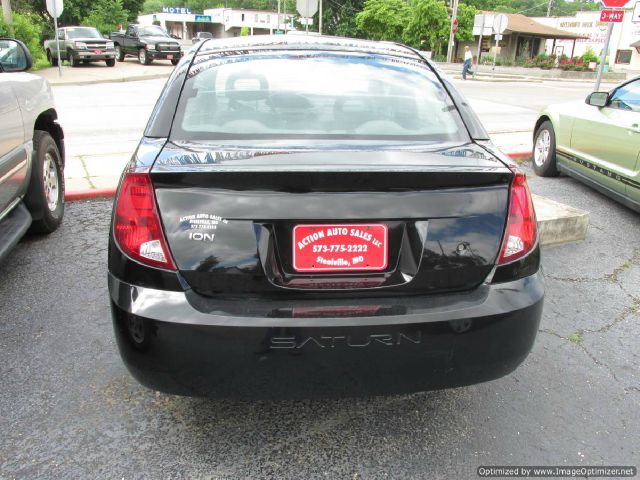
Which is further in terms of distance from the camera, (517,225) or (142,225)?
(517,225)

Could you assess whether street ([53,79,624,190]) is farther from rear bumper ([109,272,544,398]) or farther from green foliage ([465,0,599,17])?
green foliage ([465,0,599,17])

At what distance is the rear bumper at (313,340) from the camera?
2.02 meters

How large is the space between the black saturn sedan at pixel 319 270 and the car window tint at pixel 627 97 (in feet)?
14.3

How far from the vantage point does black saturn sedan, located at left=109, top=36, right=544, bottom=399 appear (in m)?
2.03

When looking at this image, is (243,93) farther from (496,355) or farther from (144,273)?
(496,355)

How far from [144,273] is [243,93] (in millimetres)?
1202

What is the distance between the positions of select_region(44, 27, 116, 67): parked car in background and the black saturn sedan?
24368mm

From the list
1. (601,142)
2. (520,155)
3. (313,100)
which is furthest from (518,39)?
(313,100)

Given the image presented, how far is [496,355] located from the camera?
2.21 metres

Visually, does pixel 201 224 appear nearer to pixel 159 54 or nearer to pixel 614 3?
pixel 614 3

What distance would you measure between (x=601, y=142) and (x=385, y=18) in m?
43.8

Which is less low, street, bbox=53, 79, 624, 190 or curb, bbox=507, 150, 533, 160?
curb, bbox=507, 150, 533, 160

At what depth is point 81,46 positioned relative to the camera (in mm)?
23438

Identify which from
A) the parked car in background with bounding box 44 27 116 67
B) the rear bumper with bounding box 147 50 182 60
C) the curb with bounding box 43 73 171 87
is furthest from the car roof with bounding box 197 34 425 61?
the rear bumper with bounding box 147 50 182 60
